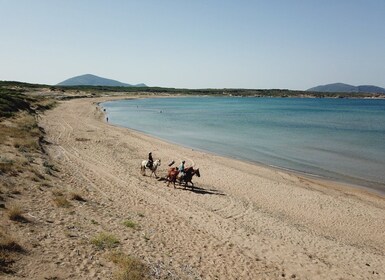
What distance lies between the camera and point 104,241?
1100 cm

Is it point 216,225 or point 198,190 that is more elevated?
point 216,225

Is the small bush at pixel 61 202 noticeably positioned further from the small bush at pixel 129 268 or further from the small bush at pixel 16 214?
the small bush at pixel 129 268

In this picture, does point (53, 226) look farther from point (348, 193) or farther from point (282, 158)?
point (282, 158)

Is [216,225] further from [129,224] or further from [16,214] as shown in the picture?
[16,214]

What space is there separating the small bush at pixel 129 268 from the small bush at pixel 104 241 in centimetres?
80

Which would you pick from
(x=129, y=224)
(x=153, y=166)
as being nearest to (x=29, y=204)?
(x=129, y=224)

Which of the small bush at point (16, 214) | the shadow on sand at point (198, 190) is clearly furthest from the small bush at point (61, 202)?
the shadow on sand at point (198, 190)

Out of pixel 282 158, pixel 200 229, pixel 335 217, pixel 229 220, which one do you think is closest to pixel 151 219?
pixel 200 229

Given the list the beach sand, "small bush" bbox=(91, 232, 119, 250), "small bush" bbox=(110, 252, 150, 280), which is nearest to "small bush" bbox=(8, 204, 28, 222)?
the beach sand

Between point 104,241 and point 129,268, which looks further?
point 104,241

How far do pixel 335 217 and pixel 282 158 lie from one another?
16.2 meters

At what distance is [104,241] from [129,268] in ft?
6.74

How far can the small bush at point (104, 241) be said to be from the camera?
10717mm

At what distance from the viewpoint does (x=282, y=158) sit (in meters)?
33.8
